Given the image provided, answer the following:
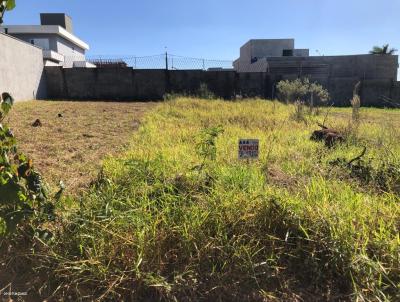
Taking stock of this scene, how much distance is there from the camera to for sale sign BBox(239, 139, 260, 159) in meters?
3.77

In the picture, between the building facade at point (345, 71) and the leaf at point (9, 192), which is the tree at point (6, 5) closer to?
the leaf at point (9, 192)

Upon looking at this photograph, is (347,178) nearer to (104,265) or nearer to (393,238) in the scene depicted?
(393,238)

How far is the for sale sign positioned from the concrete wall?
535 inches

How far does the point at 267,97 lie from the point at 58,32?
26682mm

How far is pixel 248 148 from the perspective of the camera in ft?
12.4

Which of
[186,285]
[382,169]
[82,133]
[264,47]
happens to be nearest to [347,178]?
[382,169]

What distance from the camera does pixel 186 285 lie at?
2.22 metres

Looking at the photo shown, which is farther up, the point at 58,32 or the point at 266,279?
the point at 58,32

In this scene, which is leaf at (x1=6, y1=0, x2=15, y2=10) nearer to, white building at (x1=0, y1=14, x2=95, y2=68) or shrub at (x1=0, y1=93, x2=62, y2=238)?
shrub at (x1=0, y1=93, x2=62, y2=238)

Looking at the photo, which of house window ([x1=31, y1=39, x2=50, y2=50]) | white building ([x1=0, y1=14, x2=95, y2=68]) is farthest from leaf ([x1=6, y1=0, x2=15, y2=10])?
house window ([x1=31, y1=39, x2=50, y2=50])

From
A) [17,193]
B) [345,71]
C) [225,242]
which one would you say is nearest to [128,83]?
[345,71]

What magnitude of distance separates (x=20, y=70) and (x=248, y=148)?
1609 cm

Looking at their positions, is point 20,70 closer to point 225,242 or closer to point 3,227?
point 3,227

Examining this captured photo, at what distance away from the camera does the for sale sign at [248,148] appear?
3.77 meters
